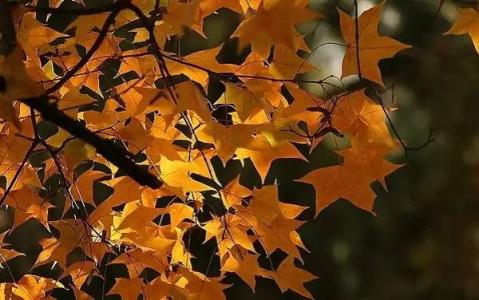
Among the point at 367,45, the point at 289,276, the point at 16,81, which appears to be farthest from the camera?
the point at 289,276

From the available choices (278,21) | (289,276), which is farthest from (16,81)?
(289,276)

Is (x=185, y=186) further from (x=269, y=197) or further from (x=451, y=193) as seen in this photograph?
(x=451, y=193)

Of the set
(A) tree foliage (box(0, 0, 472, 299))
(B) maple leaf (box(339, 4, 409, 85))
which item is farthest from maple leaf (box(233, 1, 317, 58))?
(B) maple leaf (box(339, 4, 409, 85))

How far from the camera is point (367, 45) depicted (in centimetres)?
104

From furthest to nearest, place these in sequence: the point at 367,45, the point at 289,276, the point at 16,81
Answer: the point at 289,276 < the point at 367,45 < the point at 16,81

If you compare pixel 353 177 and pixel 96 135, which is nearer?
pixel 96 135

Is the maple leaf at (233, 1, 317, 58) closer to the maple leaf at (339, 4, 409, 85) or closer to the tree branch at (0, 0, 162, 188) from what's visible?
the tree branch at (0, 0, 162, 188)

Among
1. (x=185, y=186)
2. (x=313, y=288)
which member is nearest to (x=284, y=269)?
(x=185, y=186)

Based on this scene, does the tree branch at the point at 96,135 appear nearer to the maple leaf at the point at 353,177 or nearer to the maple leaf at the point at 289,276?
the maple leaf at the point at 353,177

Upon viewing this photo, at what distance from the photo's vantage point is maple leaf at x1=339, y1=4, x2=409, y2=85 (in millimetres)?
1009

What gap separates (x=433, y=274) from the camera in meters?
3.87

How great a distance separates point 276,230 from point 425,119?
285 cm

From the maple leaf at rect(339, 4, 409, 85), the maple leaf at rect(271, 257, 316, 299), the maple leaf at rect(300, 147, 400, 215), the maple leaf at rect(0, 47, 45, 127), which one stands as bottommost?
the maple leaf at rect(271, 257, 316, 299)

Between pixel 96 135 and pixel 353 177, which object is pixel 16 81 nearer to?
pixel 96 135
